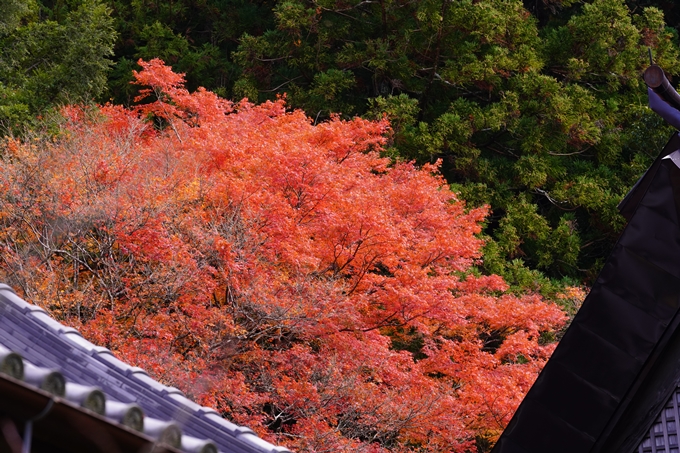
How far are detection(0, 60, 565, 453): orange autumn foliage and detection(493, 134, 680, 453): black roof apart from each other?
484 centimetres

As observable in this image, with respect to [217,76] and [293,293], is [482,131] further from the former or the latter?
[293,293]

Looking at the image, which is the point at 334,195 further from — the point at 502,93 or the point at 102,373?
the point at 502,93

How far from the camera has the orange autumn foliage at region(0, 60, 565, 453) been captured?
30.1ft

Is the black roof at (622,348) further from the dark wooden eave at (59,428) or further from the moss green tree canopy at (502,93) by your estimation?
the moss green tree canopy at (502,93)

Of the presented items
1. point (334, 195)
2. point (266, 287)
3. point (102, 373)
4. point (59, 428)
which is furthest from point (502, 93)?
point (59, 428)

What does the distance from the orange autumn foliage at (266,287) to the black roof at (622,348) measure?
4.84 m


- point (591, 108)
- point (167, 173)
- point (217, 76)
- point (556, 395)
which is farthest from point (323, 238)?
point (217, 76)

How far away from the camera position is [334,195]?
11.3 meters

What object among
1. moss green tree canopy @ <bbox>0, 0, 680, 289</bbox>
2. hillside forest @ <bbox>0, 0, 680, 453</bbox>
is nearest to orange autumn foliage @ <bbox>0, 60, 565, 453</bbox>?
hillside forest @ <bbox>0, 0, 680, 453</bbox>

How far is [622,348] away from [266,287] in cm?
576

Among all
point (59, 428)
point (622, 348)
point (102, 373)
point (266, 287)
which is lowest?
point (266, 287)

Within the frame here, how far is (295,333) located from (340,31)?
39.2 feet

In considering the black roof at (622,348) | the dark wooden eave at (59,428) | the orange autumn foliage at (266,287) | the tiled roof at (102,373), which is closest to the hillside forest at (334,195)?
the orange autumn foliage at (266,287)

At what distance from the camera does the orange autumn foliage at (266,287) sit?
9.18 m
